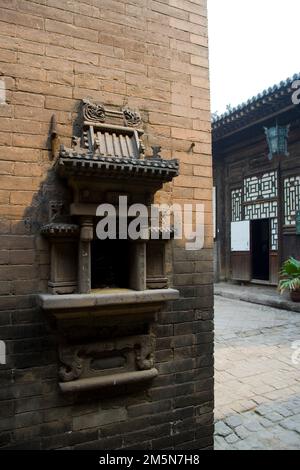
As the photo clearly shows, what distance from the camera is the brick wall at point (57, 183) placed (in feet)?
9.29

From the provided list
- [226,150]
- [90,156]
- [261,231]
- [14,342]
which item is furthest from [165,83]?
[261,231]

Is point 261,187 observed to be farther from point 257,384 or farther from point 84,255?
point 84,255

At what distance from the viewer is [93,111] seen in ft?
10.1

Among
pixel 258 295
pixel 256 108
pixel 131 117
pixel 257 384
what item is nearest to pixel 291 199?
pixel 256 108

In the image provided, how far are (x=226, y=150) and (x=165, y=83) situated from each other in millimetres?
11524

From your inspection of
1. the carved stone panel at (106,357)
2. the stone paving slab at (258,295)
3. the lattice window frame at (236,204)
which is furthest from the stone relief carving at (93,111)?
the lattice window frame at (236,204)

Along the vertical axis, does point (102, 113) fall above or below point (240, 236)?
above

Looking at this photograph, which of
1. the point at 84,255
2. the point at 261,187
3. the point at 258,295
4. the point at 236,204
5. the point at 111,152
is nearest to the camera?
the point at 84,255

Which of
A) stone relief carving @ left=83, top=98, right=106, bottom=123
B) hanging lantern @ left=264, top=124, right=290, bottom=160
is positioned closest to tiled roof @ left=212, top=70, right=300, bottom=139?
hanging lantern @ left=264, top=124, right=290, bottom=160

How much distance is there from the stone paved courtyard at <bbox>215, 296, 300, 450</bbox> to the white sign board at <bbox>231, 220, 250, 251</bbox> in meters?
4.63

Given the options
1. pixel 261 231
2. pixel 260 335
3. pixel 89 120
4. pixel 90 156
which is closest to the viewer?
pixel 90 156

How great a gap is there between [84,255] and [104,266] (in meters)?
0.52

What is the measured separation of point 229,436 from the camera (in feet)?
12.8

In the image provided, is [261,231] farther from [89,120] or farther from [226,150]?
[89,120]
